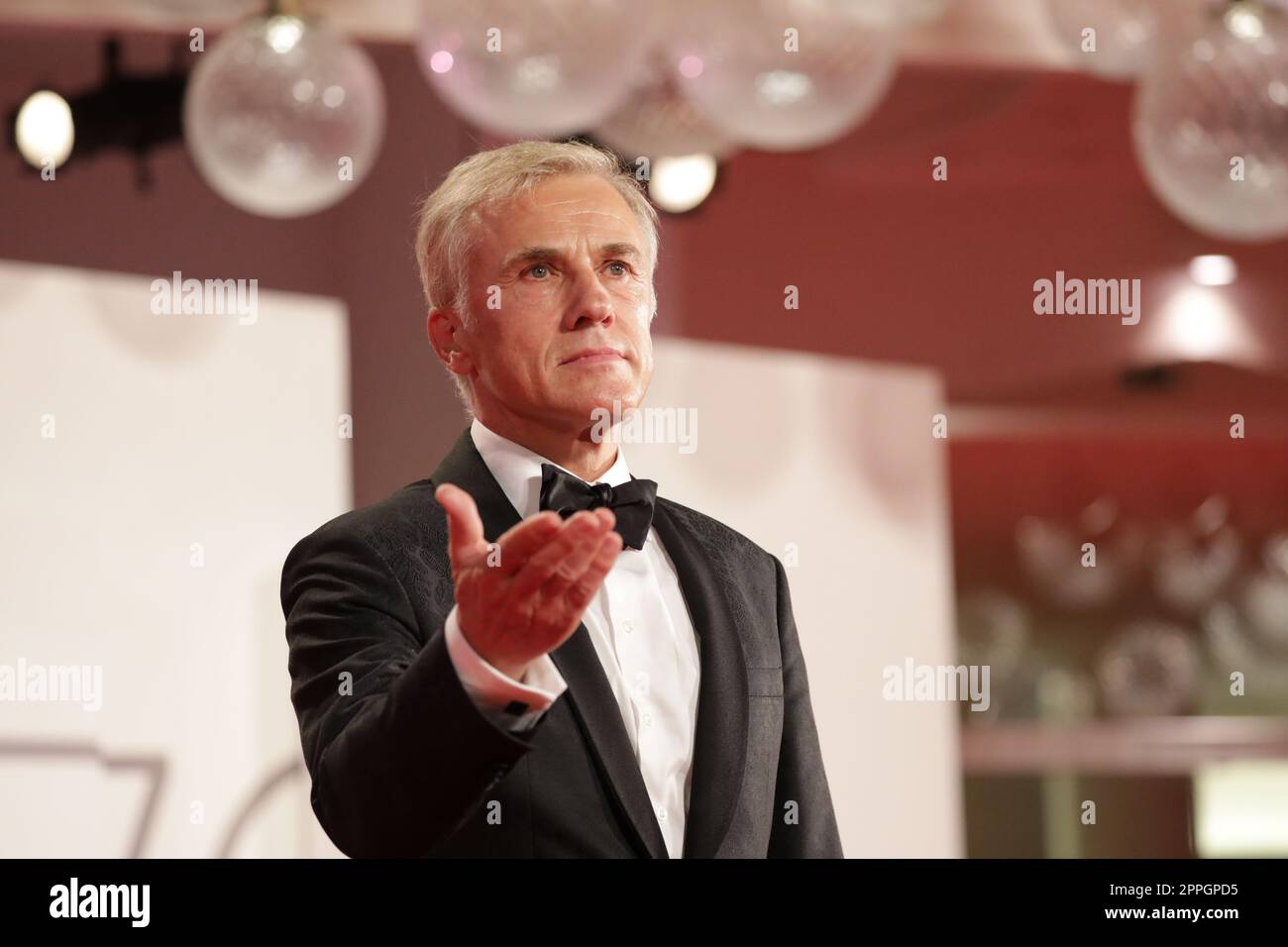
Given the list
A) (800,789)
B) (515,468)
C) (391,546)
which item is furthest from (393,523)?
(800,789)

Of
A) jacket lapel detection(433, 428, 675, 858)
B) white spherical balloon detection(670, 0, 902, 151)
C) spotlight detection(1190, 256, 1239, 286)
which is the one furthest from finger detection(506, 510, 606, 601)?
spotlight detection(1190, 256, 1239, 286)

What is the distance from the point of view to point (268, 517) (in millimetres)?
3291

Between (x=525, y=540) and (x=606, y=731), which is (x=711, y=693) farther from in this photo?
(x=525, y=540)

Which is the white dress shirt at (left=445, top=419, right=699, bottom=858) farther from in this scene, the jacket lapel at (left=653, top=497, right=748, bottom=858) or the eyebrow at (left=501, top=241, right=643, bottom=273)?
the eyebrow at (left=501, top=241, right=643, bottom=273)

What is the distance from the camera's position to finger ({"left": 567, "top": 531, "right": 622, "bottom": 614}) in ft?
3.83

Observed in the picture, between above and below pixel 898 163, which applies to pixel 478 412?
below

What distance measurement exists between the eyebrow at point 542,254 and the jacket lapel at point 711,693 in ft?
0.95

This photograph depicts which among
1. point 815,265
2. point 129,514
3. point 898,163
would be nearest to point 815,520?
point 815,265

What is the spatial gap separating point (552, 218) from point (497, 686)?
60 centimetres

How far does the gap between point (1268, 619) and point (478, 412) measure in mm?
3762

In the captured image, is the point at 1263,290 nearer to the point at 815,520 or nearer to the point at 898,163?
the point at 898,163

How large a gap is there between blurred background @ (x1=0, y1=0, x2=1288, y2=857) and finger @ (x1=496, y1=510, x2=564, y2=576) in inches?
40.3

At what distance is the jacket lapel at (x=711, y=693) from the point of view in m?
1.46

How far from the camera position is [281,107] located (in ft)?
7.57
